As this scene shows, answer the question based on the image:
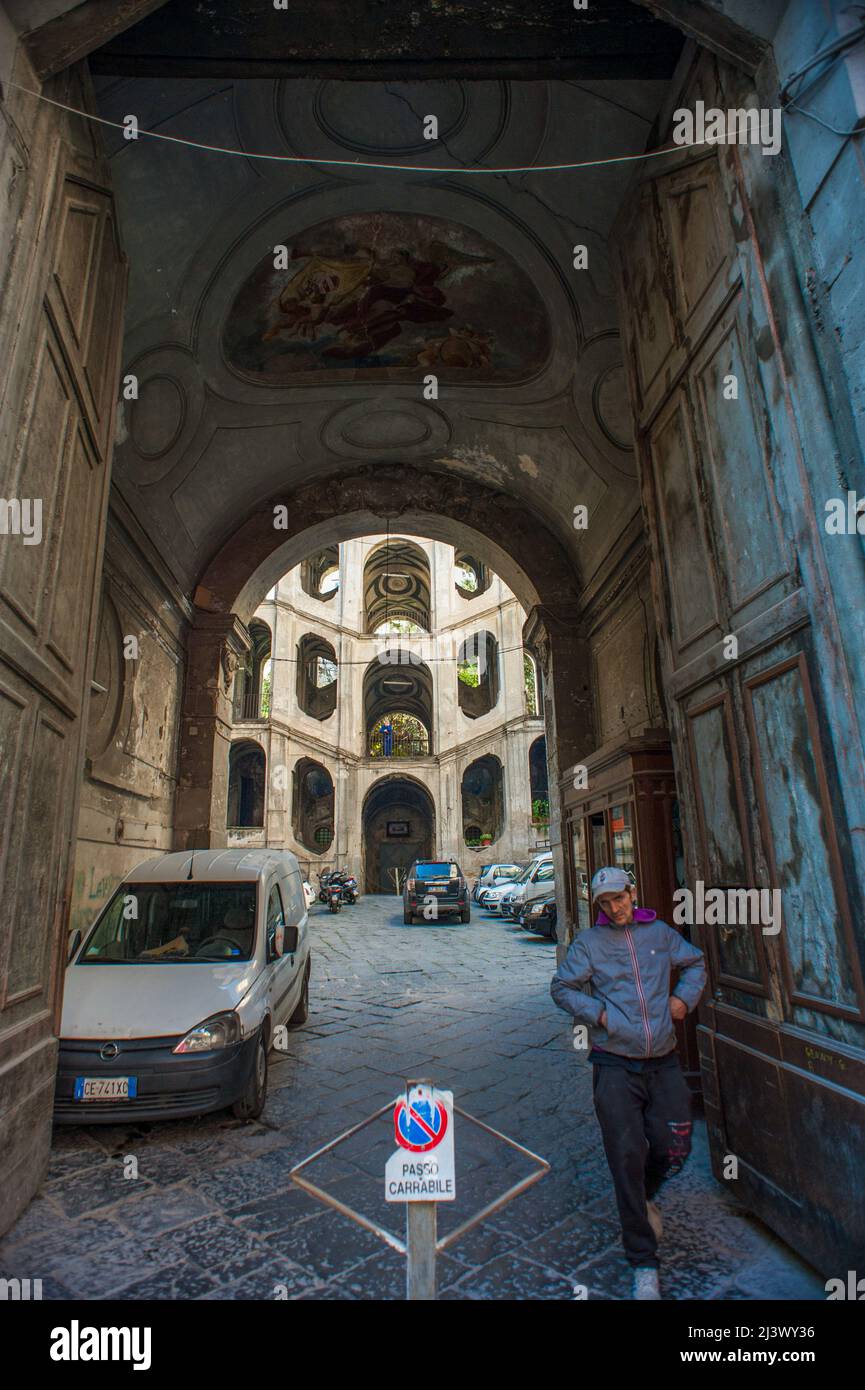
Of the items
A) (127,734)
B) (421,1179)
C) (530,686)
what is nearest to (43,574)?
(421,1179)

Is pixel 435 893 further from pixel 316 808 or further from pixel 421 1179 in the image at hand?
pixel 316 808

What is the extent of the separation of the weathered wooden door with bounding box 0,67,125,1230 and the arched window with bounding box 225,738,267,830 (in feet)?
93.2

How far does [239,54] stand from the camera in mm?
4645

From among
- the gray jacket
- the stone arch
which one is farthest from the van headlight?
the stone arch

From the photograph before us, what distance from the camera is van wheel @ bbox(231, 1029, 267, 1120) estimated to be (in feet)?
14.9

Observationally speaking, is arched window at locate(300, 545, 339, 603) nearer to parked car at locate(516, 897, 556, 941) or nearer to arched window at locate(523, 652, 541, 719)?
arched window at locate(523, 652, 541, 719)

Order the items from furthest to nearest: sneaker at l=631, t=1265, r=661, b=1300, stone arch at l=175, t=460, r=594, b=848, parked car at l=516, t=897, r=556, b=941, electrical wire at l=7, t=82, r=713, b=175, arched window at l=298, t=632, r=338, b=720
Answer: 1. arched window at l=298, t=632, r=338, b=720
2. parked car at l=516, t=897, r=556, b=941
3. stone arch at l=175, t=460, r=594, b=848
4. electrical wire at l=7, t=82, r=713, b=175
5. sneaker at l=631, t=1265, r=661, b=1300

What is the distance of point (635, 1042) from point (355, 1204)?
66.9 inches

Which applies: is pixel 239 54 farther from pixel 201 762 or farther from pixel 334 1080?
pixel 201 762

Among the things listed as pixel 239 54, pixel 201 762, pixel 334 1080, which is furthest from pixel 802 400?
pixel 201 762

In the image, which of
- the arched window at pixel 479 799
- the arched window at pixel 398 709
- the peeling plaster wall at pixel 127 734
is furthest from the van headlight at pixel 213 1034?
the arched window at pixel 479 799

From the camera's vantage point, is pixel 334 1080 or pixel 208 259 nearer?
pixel 334 1080
